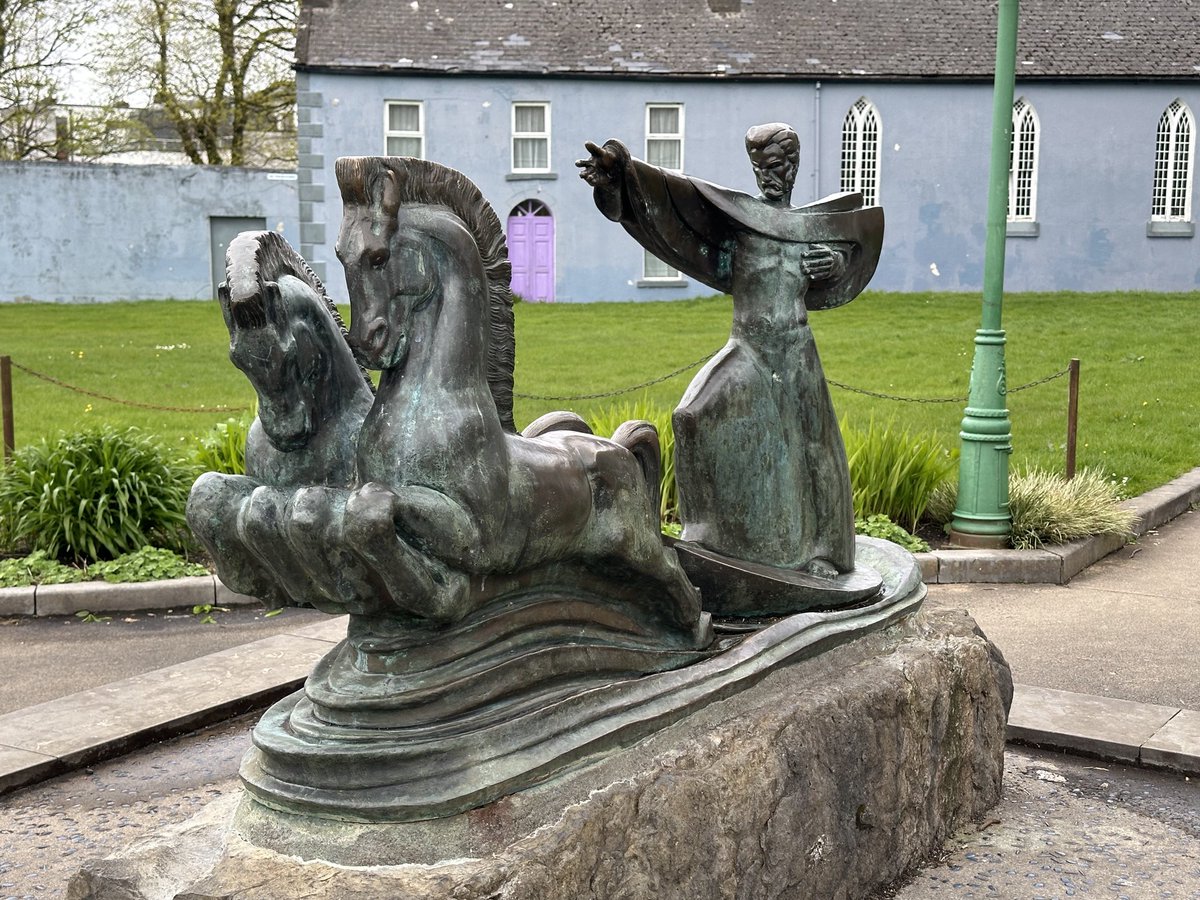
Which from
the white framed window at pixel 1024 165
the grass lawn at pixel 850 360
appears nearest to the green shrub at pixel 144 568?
the grass lawn at pixel 850 360

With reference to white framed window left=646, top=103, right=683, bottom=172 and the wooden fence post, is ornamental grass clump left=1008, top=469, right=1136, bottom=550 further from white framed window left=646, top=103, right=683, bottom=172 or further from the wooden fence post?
white framed window left=646, top=103, right=683, bottom=172

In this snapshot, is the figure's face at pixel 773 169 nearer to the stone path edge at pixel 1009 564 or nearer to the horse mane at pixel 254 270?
the horse mane at pixel 254 270

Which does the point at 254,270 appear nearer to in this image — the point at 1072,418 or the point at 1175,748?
the point at 1175,748

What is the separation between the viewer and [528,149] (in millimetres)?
23078

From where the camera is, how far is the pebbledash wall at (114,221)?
24.0 m

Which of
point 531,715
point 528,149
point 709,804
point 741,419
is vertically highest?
point 528,149

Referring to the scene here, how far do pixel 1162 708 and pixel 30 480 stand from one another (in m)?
5.87

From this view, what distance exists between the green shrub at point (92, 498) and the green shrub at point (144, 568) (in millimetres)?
144

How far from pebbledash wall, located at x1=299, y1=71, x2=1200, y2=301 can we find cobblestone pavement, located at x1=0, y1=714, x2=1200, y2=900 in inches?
713

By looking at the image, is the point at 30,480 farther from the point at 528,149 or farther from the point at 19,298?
the point at 19,298

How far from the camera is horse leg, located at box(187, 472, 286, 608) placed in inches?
123

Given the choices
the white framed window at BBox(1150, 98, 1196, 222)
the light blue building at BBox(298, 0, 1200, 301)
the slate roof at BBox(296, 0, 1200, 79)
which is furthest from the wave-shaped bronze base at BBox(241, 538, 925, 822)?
the white framed window at BBox(1150, 98, 1196, 222)

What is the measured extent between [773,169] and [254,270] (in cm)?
175

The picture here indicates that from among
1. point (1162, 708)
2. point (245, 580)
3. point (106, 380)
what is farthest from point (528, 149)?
point (245, 580)
